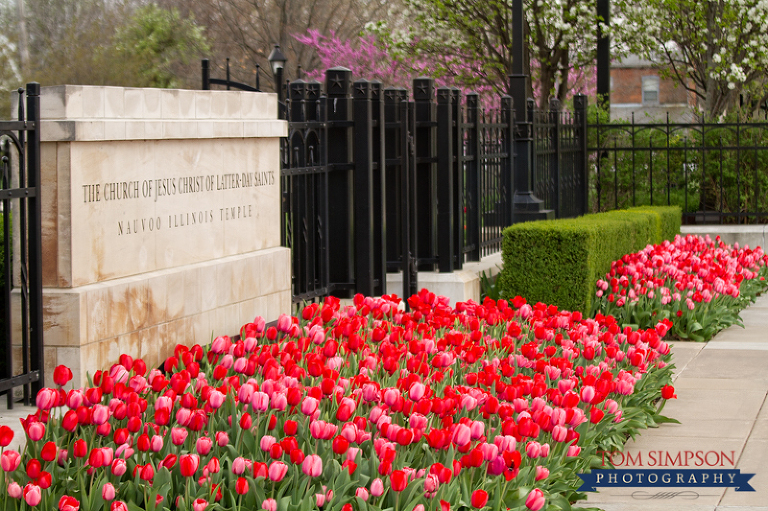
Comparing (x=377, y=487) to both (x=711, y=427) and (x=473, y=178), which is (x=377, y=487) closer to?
(x=711, y=427)

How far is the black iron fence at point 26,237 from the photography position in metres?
5.02

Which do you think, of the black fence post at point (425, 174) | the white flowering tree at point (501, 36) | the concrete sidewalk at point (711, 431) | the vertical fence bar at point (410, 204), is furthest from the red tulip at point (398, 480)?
the white flowering tree at point (501, 36)

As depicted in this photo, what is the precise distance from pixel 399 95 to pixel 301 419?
207 inches

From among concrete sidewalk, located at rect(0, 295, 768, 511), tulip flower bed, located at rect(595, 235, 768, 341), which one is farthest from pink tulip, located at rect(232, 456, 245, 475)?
tulip flower bed, located at rect(595, 235, 768, 341)

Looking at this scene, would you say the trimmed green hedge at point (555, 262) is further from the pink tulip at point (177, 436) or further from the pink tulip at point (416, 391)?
the pink tulip at point (177, 436)

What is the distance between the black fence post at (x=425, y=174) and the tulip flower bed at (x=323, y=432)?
380 centimetres

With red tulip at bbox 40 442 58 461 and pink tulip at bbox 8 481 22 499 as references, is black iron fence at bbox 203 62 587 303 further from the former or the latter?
pink tulip at bbox 8 481 22 499

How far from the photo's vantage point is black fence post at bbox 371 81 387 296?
28.1 ft

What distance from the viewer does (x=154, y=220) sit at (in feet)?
19.8

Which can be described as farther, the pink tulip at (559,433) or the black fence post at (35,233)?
the black fence post at (35,233)

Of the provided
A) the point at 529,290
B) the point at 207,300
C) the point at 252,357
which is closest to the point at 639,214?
the point at 529,290

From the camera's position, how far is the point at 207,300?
6461mm

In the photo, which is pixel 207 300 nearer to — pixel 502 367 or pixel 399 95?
pixel 502 367

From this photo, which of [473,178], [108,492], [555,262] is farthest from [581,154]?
[108,492]
